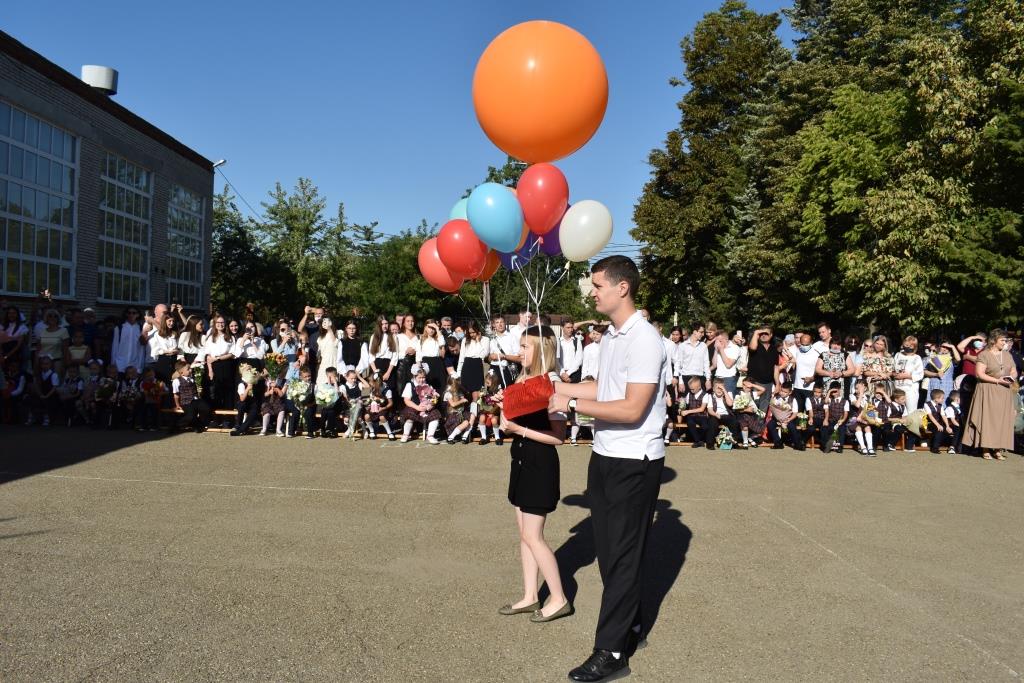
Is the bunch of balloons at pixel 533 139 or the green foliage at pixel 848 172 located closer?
the bunch of balloons at pixel 533 139

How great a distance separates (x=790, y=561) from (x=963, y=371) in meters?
9.13

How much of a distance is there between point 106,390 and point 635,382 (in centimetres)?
1155

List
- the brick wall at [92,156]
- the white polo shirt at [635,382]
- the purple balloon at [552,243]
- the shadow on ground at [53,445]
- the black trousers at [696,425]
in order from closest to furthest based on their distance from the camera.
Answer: the white polo shirt at [635,382]
the purple balloon at [552,243]
the shadow on ground at [53,445]
the black trousers at [696,425]
the brick wall at [92,156]

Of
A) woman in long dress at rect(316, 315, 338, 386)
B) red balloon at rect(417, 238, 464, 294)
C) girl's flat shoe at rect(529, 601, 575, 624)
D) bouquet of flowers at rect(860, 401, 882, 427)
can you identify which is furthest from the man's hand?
bouquet of flowers at rect(860, 401, 882, 427)

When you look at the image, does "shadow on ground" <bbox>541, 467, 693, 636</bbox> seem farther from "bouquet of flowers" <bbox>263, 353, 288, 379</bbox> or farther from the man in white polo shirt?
"bouquet of flowers" <bbox>263, 353, 288, 379</bbox>

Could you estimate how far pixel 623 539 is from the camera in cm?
381

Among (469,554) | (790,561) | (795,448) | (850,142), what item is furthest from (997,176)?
(469,554)

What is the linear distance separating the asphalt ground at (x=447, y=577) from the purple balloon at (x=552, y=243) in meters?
2.44

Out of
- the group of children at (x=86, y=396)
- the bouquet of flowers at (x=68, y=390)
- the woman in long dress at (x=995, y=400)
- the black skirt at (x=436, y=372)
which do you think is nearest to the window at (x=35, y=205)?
the group of children at (x=86, y=396)

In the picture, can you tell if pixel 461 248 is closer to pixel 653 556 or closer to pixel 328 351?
pixel 653 556

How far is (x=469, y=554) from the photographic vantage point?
580 cm

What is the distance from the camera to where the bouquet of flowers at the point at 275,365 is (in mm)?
12773

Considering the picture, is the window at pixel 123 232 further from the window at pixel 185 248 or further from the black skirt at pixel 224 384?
the black skirt at pixel 224 384

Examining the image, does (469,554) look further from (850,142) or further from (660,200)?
(660,200)
